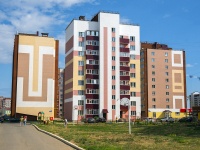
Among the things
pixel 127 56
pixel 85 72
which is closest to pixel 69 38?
pixel 85 72

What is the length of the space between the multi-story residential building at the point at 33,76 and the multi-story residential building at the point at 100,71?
Result: 5.87 metres

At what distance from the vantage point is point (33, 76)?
279ft

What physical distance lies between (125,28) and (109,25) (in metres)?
6.42

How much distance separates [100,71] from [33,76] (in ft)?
61.6

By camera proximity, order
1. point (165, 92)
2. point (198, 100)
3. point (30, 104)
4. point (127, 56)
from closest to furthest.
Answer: point (30, 104) → point (127, 56) → point (165, 92) → point (198, 100)

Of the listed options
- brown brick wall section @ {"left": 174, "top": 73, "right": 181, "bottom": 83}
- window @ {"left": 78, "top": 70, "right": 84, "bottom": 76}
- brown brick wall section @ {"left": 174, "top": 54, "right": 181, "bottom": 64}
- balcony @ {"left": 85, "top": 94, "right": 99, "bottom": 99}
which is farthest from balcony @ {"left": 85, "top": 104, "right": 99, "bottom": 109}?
brown brick wall section @ {"left": 174, "top": 54, "right": 181, "bottom": 64}

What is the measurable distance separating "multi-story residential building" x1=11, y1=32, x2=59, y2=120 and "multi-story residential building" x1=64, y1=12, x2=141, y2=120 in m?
5.87

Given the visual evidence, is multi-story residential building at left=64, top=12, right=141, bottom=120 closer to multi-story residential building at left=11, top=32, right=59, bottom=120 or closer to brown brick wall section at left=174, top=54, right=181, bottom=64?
multi-story residential building at left=11, top=32, right=59, bottom=120

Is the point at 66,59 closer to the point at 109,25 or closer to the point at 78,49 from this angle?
the point at 78,49

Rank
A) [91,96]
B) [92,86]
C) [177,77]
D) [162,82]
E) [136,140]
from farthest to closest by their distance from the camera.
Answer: [177,77] → [162,82] → [92,86] → [91,96] → [136,140]

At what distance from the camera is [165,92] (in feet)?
348

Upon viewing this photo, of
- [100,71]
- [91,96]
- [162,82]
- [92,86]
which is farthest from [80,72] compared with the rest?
[162,82]

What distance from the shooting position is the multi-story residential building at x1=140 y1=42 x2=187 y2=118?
105 metres

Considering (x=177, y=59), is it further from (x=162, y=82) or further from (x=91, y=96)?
(x=91, y=96)
